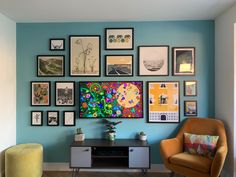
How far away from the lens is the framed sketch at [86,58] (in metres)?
3.37

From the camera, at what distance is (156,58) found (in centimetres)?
334

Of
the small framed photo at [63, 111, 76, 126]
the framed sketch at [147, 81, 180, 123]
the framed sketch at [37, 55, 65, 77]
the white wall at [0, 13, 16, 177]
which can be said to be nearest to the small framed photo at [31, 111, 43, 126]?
the white wall at [0, 13, 16, 177]

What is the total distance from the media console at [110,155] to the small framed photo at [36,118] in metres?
0.76

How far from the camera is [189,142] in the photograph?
299 cm

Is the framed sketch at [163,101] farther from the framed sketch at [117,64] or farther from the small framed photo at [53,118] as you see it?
the small framed photo at [53,118]

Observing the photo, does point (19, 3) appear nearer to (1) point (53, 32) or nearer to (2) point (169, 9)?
(1) point (53, 32)

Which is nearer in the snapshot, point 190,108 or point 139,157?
point 139,157

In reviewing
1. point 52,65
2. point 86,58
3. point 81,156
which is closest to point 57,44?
point 52,65

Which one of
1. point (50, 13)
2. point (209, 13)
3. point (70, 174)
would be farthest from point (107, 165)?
point (209, 13)

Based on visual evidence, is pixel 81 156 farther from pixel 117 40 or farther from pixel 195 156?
pixel 117 40

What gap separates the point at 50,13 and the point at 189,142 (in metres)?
2.76

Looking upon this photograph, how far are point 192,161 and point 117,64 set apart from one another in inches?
70.4

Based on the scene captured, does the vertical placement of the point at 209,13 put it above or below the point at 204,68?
above

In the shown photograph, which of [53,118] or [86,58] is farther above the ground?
[86,58]
